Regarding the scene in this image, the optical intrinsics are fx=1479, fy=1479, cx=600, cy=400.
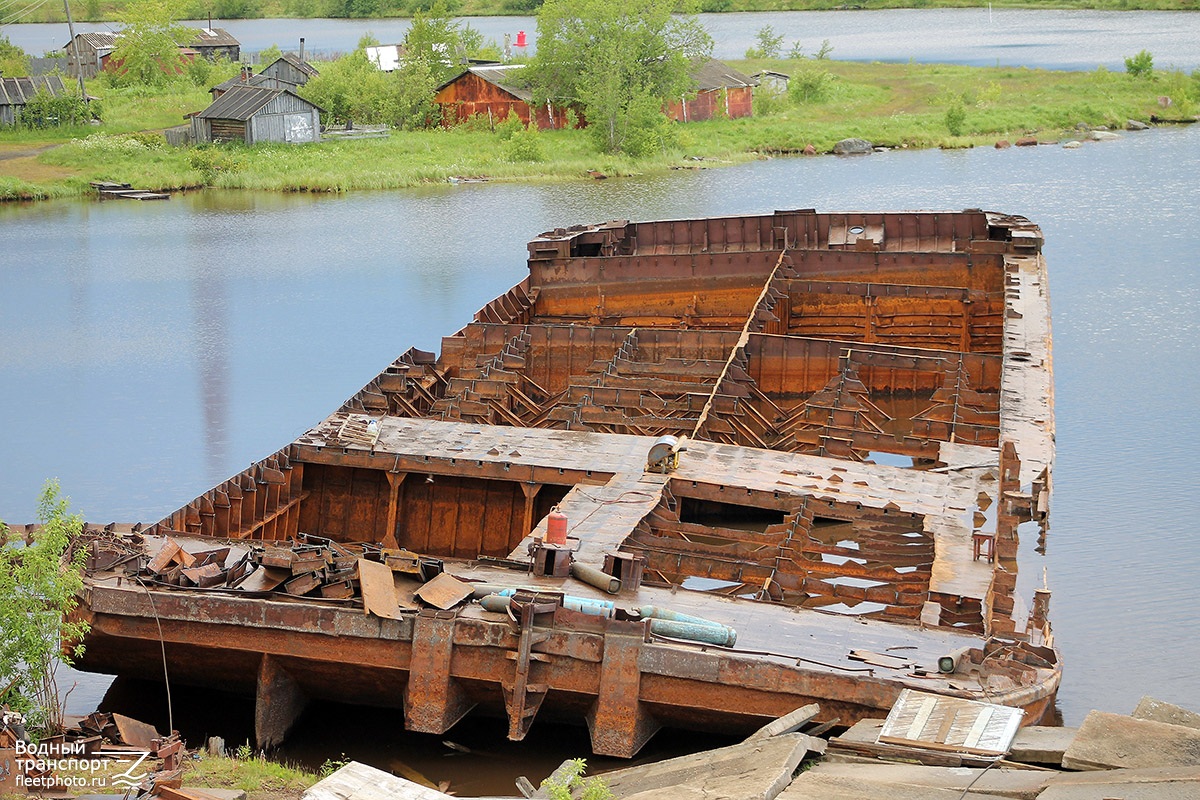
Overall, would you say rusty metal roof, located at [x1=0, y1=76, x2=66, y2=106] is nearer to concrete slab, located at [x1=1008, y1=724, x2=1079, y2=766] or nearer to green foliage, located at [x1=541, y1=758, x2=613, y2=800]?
green foliage, located at [x1=541, y1=758, x2=613, y2=800]

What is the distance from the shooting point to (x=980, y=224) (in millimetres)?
36094

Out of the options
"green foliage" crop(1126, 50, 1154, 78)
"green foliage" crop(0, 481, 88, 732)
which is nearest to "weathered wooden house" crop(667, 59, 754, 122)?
"green foliage" crop(1126, 50, 1154, 78)

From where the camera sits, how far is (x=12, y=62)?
83438mm

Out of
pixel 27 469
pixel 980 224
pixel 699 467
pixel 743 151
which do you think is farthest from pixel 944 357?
pixel 743 151

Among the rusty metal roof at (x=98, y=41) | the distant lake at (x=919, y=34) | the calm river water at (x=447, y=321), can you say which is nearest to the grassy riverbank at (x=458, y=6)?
the distant lake at (x=919, y=34)

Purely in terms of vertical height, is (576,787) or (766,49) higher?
(766,49)

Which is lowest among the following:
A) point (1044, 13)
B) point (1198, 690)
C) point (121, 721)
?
point (1198, 690)

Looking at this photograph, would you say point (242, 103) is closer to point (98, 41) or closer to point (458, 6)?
point (98, 41)

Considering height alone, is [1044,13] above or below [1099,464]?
above

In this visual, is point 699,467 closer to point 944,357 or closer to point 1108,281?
point 944,357

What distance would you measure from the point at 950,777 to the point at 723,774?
1.90m

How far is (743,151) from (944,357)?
42.5 m

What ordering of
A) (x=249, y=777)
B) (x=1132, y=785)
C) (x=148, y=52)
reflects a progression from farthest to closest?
(x=148, y=52) < (x=249, y=777) < (x=1132, y=785)

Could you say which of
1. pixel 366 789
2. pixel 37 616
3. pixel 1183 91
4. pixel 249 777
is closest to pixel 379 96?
pixel 1183 91
